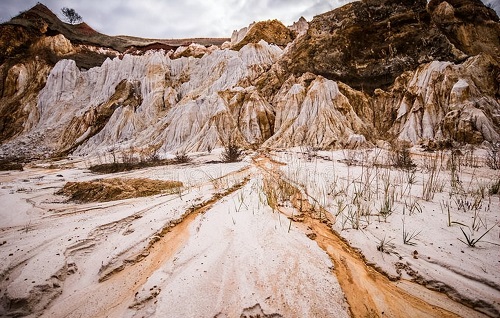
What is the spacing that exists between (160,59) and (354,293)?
2808cm

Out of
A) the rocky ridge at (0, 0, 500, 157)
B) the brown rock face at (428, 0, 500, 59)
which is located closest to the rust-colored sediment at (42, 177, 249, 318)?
the rocky ridge at (0, 0, 500, 157)

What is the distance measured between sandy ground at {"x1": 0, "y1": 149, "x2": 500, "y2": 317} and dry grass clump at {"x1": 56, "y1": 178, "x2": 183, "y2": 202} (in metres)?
1.33

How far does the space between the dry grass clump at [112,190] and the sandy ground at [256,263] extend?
1.33 metres

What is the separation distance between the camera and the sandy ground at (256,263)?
185 cm

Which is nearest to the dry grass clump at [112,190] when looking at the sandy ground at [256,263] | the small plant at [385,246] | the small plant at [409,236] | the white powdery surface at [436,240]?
the sandy ground at [256,263]

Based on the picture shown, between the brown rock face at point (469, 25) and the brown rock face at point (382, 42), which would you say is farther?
the brown rock face at point (469, 25)

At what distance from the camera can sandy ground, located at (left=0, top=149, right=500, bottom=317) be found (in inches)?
73.0

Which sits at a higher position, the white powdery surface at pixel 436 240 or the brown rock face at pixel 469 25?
the brown rock face at pixel 469 25

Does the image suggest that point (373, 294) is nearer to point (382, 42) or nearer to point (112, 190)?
point (112, 190)

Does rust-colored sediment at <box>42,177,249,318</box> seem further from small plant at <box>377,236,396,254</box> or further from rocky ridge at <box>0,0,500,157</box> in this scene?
rocky ridge at <box>0,0,500,157</box>

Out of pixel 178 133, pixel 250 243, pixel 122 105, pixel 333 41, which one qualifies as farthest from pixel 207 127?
pixel 250 243

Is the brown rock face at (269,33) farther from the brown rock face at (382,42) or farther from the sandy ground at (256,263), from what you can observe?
the sandy ground at (256,263)

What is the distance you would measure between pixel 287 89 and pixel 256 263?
17.6 meters

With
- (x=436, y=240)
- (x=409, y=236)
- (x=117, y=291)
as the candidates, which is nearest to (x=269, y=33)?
(x=409, y=236)
